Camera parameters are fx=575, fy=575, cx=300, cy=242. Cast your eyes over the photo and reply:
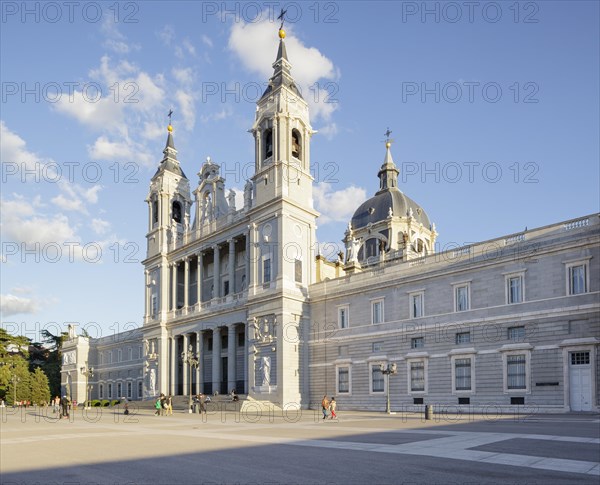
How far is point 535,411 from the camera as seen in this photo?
3603cm

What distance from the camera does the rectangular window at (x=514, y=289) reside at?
38.6m

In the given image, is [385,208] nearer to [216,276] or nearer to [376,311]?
[216,276]

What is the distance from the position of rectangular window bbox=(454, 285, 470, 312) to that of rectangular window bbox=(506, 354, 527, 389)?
188 inches

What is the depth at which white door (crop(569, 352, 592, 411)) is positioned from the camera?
1348 inches

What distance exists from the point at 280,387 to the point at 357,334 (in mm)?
8066

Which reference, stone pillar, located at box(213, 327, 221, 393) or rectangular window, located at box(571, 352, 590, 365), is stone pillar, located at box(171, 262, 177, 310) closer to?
stone pillar, located at box(213, 327, 221, 393)

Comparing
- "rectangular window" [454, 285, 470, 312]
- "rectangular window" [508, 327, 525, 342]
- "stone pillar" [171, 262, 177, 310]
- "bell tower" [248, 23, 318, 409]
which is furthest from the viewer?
"stone pillar" [171, 262, 177, 310]

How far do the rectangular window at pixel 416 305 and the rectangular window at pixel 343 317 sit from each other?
23.2ft

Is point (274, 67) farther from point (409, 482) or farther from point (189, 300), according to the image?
point (409, 482)

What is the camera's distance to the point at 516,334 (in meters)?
38.5

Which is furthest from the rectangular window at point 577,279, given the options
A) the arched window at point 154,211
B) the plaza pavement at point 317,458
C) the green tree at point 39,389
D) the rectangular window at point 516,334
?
the green tree at point 39,389

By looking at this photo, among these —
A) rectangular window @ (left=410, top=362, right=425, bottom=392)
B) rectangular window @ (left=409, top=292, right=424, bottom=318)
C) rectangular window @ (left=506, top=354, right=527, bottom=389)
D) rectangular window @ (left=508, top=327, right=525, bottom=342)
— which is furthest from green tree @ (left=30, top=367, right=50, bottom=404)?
rectangular window @ (left=508, top=327, right=525, bottom=342)

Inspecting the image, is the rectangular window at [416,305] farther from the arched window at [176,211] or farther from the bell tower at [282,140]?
the arched window at [176,211]

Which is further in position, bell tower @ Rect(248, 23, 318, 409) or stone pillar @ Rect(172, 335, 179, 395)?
stone pillar @ Rect(172, 335, 179, 395)
